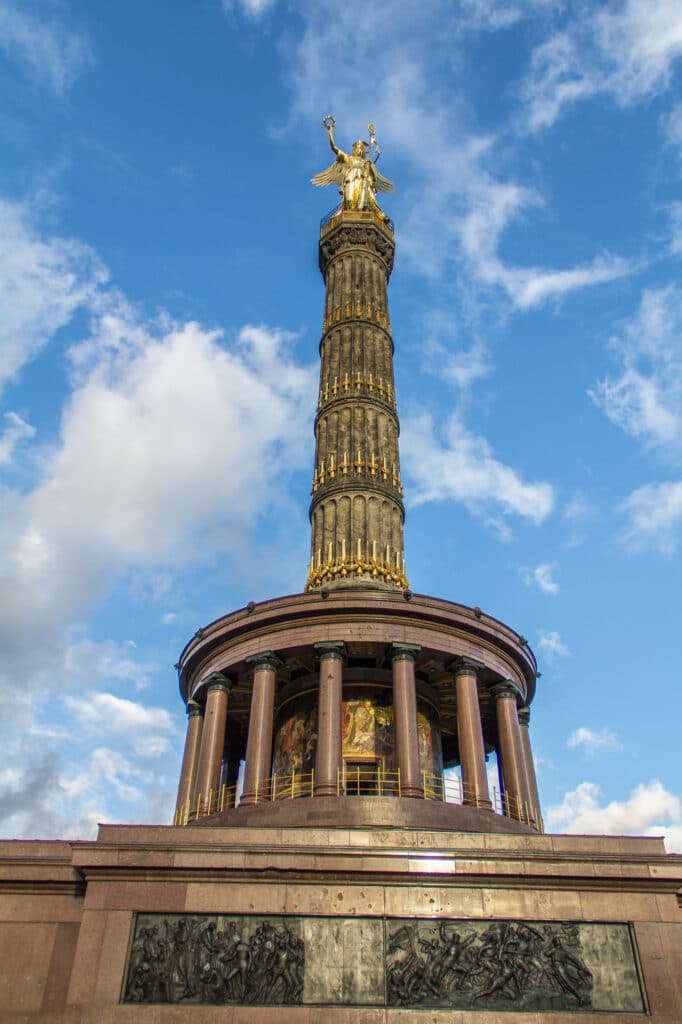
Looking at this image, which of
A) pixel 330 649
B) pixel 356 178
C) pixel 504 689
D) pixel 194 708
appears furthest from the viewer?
pixel 356 178

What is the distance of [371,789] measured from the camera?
66.1 feet

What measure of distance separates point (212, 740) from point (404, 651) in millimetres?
5159

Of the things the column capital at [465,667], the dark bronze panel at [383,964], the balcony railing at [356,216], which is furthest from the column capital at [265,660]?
the balcony railing at [356,216]

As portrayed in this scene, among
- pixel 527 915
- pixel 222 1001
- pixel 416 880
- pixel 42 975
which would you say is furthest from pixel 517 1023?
pixel 42 975

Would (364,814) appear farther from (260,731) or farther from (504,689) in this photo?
(504,689)

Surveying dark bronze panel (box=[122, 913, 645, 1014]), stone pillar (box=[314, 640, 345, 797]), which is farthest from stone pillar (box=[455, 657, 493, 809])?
dark bronze panel (box=[122, 913, 645, 1014])

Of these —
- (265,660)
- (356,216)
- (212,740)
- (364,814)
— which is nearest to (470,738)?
(364,814)

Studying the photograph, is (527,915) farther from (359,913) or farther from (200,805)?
(200,805)

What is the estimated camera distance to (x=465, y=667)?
21.3 metres

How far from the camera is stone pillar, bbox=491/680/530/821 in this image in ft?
69.0

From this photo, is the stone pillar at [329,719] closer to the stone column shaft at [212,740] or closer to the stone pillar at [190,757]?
the stone column shaft at [212,740]

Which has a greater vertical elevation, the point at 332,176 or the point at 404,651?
the point at 332,176

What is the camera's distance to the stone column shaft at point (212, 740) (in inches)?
792

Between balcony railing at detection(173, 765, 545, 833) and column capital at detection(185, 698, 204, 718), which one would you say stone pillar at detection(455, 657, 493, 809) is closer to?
balcony railing at detection(173, 765, 545, 833)
